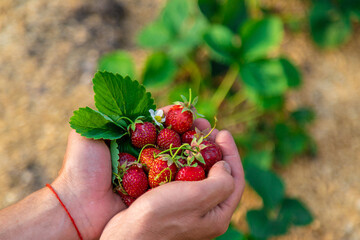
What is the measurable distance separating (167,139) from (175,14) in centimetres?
115

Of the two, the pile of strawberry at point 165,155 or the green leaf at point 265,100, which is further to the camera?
the green leaf at point 265,100

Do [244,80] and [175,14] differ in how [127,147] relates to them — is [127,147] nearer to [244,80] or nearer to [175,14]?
[244,80]

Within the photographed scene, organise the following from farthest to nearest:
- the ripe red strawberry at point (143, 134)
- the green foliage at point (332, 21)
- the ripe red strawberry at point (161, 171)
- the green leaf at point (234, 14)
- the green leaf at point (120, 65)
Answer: the green foliage at point (332, 21)
the green leaf at point (234, 14)
the green leaf at point (120, 65)
the ripe red strawberry at point (143, 134)
the ripe red strawberry at point (161, 171)

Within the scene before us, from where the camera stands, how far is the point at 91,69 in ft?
7.42

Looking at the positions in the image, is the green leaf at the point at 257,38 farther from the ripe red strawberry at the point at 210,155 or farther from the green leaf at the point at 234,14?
the ripe red strawberry at the point at 210,155

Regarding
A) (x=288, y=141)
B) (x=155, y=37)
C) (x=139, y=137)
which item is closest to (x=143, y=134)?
(x=139, y=137)

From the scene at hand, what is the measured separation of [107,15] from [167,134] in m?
1.55

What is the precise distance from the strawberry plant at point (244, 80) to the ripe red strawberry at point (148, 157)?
75 cm

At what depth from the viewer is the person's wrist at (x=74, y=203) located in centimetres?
114

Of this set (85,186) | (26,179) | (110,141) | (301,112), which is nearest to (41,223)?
(85,186)

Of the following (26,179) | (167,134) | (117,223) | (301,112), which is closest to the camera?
(117,223)

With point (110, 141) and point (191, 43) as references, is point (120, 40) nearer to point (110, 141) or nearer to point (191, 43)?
point (191, 43)

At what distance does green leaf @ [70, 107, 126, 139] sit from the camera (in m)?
1.09

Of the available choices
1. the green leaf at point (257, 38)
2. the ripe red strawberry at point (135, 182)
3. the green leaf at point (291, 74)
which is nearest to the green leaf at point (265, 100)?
the green leaf at point (291, 74)
